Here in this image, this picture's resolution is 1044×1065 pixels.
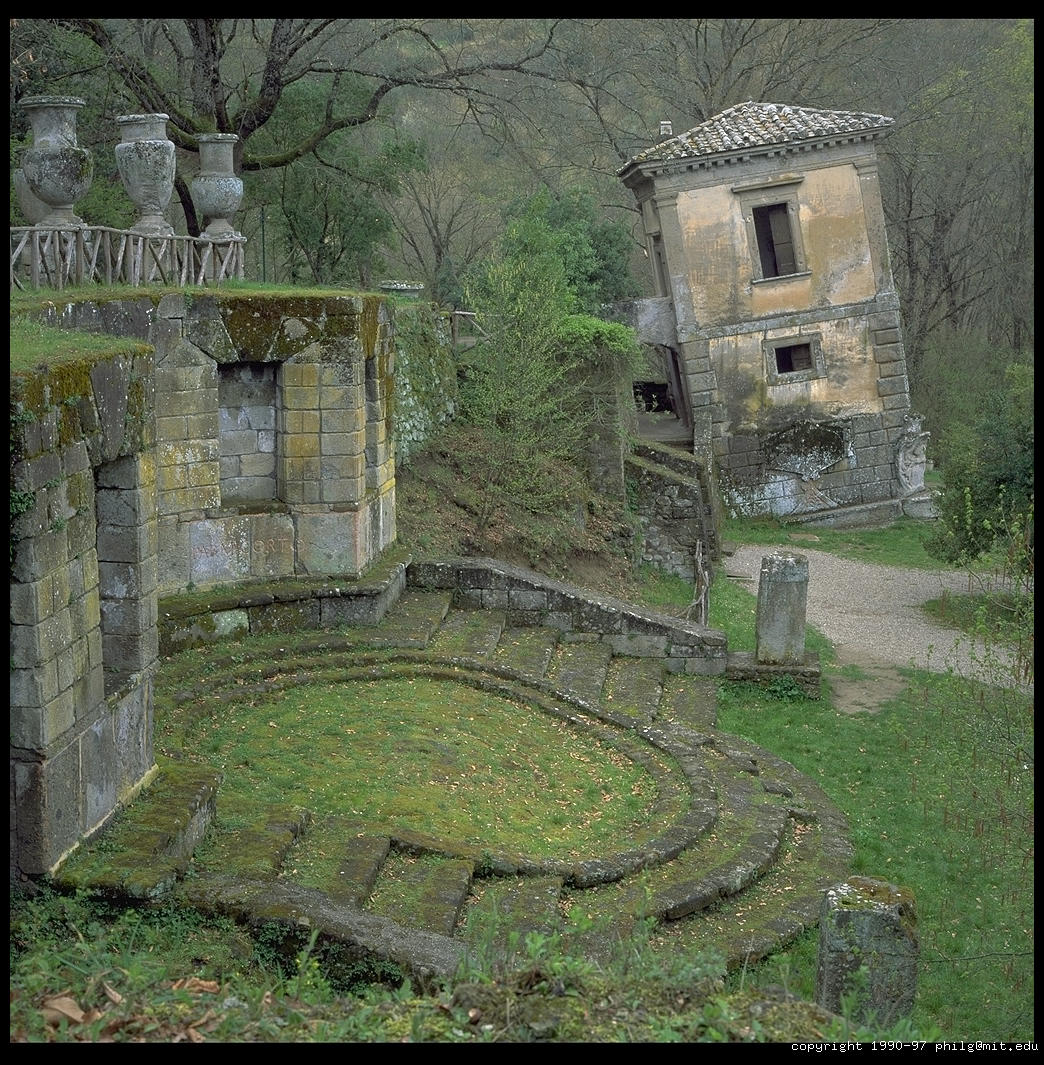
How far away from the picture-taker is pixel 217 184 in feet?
50.0

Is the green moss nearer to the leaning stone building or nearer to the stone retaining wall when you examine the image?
the stone retaining wall

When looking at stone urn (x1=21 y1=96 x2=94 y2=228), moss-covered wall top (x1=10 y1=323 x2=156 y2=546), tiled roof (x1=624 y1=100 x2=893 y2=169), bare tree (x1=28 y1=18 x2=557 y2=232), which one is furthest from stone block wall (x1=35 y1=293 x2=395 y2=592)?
tiled roof (x1=624 y1=100 x2=893 y2=169)

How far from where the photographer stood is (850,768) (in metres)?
13.0

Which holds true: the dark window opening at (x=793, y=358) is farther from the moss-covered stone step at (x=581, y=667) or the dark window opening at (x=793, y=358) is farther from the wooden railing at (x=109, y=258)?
the wooden railing at (x=109, y=258)

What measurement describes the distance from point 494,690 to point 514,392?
656cm

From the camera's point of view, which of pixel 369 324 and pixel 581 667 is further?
pixel 581 667

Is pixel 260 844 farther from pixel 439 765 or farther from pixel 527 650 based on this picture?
pixel 527 650

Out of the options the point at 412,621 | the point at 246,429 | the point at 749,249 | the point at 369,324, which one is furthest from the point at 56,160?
the point at 749,249

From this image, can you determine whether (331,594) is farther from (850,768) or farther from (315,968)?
(315,968)

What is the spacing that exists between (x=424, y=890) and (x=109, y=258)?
7535mm

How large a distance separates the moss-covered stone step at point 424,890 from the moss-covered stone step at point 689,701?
470cm

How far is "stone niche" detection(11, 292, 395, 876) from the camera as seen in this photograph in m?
6.80

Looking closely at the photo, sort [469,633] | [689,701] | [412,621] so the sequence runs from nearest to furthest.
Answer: [412,621] < [689,701] < [469,633]

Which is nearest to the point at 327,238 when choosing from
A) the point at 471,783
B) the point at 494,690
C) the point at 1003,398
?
the point at 1003,398
